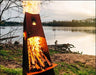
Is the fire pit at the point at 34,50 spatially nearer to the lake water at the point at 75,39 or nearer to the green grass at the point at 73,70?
the green grass at the point at 73,70

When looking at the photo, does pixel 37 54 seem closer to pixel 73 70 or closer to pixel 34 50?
pixel 34 50

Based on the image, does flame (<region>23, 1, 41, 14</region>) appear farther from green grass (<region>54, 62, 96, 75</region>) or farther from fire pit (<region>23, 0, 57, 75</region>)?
green grass (<region>54, 62, 96, 75</region>)

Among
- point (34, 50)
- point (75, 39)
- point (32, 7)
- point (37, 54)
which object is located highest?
point (32, 7)

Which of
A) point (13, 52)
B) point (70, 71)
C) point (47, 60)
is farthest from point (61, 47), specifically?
point (47, 60)

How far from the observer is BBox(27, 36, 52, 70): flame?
300 cm

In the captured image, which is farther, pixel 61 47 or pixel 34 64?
pixel 61 47

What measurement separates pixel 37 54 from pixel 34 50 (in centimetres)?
13

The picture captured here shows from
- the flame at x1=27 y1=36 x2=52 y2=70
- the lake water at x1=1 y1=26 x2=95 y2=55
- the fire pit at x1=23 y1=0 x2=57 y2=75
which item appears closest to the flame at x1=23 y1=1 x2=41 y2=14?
the fire pit at x1=23 y1=0 x2=57 y2=75

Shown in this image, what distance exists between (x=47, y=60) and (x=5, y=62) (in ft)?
15.8

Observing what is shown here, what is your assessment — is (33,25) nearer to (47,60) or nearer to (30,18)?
(30,18)

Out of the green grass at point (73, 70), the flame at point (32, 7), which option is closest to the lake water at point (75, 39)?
the green grass at point (73, 70)

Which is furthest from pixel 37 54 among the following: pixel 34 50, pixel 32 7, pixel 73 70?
pixel 73 70

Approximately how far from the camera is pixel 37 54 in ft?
10.2

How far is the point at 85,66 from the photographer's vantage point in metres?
6.96
